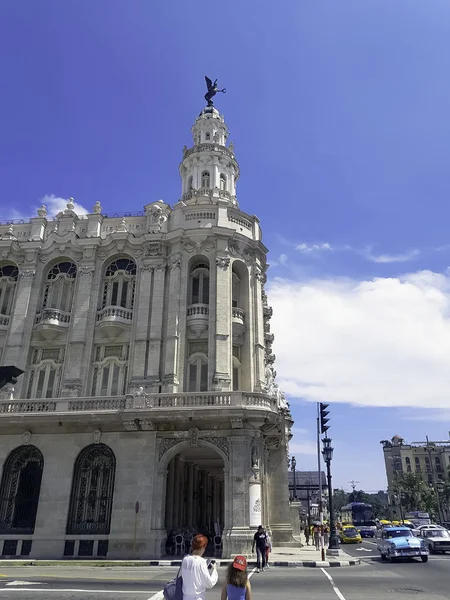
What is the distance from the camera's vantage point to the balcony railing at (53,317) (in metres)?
29.1

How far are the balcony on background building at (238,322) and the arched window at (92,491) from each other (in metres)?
10.00

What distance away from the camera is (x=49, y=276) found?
31.8 meters

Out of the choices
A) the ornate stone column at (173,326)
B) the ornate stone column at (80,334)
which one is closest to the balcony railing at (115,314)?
the ornate stone column at (80,334)

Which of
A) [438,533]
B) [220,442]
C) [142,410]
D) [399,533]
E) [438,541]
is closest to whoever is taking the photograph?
[399,533]

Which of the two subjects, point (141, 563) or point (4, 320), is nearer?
point (141, 563)

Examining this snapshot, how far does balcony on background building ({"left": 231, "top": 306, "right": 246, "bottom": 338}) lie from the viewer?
29.0 m

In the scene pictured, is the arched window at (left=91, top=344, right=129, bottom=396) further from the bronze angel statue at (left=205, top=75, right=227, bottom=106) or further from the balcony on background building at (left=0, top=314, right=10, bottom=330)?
the bronze angel statue at (left=205, top=75, right=227, bottom=106)

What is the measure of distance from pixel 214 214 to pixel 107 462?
55.4 feet

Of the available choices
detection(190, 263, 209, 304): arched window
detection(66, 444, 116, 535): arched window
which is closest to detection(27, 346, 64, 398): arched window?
detection(66, 444, 116, 535): arched window

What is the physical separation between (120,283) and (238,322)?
8.38 metres

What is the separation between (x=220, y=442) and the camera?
2416 centimetres

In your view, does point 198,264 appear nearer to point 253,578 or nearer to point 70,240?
point 70,240

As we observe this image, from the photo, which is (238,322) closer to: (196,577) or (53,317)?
(53,317)

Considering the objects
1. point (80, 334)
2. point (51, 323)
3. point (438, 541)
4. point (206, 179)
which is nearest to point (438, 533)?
point (438, 541)
